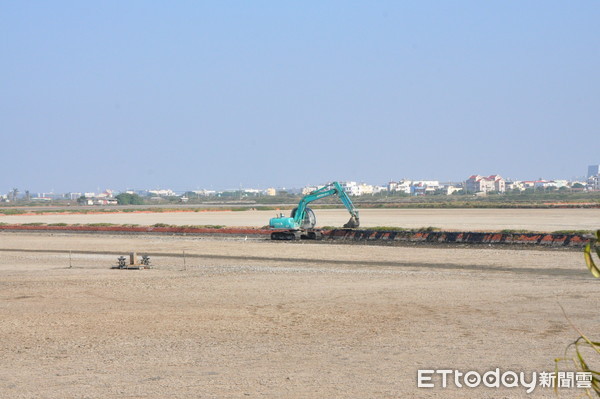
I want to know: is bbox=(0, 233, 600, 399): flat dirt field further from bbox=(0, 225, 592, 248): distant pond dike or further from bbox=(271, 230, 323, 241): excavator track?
bbox=(271, 230, 323, 241): excavator track

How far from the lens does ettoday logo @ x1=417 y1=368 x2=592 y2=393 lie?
11.6 metres

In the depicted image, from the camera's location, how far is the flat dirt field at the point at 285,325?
1227cm

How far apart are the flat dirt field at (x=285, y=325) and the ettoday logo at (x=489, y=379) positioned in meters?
0.19

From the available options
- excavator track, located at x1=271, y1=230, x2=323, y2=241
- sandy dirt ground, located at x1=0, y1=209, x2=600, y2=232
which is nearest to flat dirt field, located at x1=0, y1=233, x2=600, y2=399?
excavator track, located at x1=271, y1=230, x2=323, y2=241

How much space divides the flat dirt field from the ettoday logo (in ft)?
0.64

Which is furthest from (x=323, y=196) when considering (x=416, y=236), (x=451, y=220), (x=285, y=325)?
(x=285, y=325)

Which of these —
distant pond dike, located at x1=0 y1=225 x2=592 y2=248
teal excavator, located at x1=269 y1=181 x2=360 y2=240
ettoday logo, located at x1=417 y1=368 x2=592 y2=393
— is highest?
teal excavator, located at x1=269 y1=181 x2=360 y2=240

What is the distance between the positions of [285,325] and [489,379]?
599 centimetres

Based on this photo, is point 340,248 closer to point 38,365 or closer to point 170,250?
point 170,250

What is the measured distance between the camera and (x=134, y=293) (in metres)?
22.9

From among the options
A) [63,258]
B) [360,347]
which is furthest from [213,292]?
[63,258]

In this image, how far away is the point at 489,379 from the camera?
1205 cm

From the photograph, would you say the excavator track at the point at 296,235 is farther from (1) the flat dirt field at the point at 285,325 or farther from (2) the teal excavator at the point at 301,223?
(1) the flat dirt field at the point at 285,325

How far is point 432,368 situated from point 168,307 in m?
9.13
